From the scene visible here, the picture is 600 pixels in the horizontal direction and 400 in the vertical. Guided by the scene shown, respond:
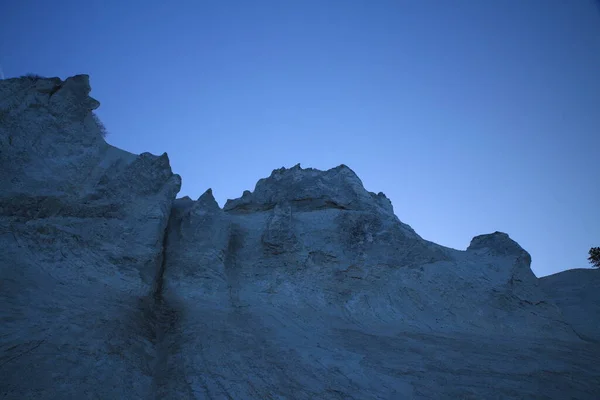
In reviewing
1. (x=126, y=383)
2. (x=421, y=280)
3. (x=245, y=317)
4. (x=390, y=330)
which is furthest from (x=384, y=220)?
(x=126, y=383)

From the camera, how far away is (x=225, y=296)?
13.1 m

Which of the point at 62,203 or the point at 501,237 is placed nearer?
the point at 62,203

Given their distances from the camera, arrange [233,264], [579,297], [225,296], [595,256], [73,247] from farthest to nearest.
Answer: [595,256], [579,297], [233,264], [225,296], [73,247]

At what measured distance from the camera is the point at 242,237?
17.2 m

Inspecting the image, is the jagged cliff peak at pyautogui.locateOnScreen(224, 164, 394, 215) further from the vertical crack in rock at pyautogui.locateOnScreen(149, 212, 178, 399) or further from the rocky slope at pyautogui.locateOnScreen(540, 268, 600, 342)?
the rocky slope at pyautogui.locateOnScreen(540, 268, 600, 342)

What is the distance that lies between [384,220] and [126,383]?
1408cm

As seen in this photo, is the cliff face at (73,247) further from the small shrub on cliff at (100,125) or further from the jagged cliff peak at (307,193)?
the jagged cliff peak at (307,193)

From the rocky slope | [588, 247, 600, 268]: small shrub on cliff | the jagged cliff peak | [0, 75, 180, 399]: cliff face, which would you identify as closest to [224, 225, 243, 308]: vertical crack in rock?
[0, 75, 180, 399]: cliff face

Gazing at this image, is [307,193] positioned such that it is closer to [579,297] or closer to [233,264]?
[233,264]

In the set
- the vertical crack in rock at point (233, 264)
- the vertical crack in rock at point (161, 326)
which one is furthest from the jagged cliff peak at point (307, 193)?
the vertical crack in rock at point (161, 326)

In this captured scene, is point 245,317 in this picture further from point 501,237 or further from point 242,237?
point 501,237

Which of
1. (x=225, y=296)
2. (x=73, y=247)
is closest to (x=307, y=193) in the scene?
(x=225, y=296)

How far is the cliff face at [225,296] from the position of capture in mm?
8320

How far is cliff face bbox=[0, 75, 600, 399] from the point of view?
8320mm
